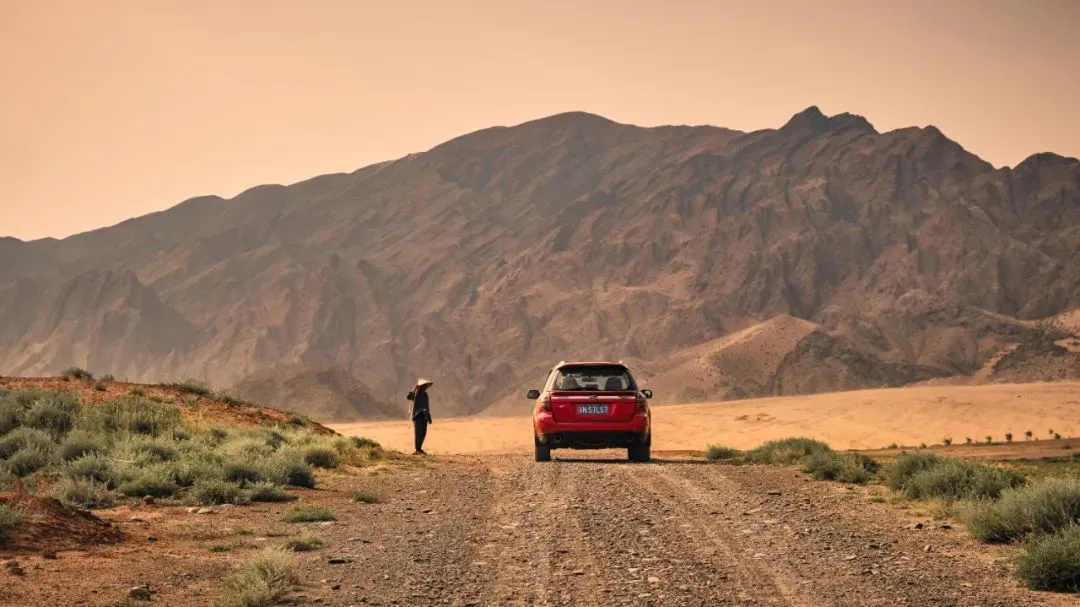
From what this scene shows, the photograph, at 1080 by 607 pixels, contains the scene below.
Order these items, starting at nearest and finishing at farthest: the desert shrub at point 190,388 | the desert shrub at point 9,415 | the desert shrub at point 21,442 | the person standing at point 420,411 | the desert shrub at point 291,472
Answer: the desert shrub at point 291,472 < the desert shrub at point 21,442 < the desert shrub at point 9,415 < the person standing at point 420,411 < the desert shrub at point 190,388

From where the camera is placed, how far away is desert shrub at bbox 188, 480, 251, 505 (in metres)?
15.2

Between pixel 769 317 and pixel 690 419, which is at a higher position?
pixel 769 317

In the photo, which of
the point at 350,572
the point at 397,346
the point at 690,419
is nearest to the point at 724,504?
the point at 350,572

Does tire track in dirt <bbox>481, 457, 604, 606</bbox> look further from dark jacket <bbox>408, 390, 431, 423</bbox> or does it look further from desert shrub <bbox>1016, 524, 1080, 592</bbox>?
dark jacket <bbox>408, 390, 431, 423</bbox>

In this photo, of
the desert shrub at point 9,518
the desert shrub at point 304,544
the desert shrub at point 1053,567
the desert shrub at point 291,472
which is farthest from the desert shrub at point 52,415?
the desert shrub at point 1053,567

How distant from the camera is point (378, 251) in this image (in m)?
168

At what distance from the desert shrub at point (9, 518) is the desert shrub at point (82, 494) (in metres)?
3.37

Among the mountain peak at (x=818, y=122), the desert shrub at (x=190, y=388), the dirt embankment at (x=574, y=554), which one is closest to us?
the dirt embankment at (x=574, y=554)

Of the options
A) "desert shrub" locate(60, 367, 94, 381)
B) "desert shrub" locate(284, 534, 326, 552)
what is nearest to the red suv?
"desert shrub" locate(284, 534, 326, 552)

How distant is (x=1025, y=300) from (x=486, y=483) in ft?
360

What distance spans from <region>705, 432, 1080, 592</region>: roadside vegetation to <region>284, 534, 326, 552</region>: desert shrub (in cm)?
645

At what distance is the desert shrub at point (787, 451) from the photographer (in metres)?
22.2

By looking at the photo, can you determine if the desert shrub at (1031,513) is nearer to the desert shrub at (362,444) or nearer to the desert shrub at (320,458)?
the desert shrub at (320,458)

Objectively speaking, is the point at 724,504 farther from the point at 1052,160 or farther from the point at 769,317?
the point at 1052,160
